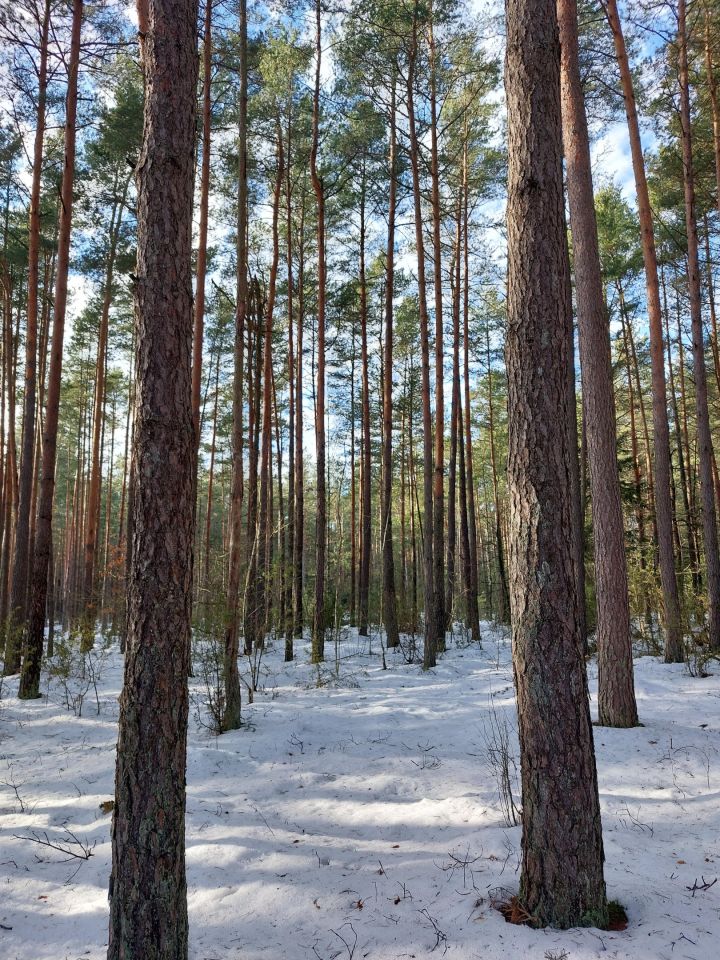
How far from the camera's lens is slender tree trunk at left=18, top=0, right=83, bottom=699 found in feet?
25.5

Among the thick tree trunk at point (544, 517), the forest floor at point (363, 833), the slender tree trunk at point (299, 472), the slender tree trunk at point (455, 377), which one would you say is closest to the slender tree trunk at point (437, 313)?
the slender tree trunk at point (455, 377)

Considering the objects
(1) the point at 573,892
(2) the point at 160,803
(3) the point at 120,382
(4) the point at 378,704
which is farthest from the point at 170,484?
(3) the point at 120,382

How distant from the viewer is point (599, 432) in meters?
5.50

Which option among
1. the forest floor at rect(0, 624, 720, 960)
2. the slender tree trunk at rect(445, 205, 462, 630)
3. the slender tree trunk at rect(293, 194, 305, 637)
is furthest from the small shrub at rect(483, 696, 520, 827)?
the slender tree trunk at rect(445, 205, 462, 630)

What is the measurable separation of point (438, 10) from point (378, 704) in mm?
10901

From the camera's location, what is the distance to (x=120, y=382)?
23062 mm

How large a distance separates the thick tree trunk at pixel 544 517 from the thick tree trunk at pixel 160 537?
1.59 metres

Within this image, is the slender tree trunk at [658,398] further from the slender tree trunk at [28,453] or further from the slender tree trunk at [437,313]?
the slender tree trunk at [28,453]

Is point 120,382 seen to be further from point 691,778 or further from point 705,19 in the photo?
point 691,778

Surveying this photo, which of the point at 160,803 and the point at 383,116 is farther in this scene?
the point at 383,116

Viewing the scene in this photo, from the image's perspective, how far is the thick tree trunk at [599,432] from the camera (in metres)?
5.38

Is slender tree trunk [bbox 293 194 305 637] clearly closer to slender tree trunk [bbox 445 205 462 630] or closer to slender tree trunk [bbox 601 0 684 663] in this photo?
slender tree trunk [bbox 445 205 462 630]

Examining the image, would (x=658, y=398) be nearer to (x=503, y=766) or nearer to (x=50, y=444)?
(x=503, y=766)

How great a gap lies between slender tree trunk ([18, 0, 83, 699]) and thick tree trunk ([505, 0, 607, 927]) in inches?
279
